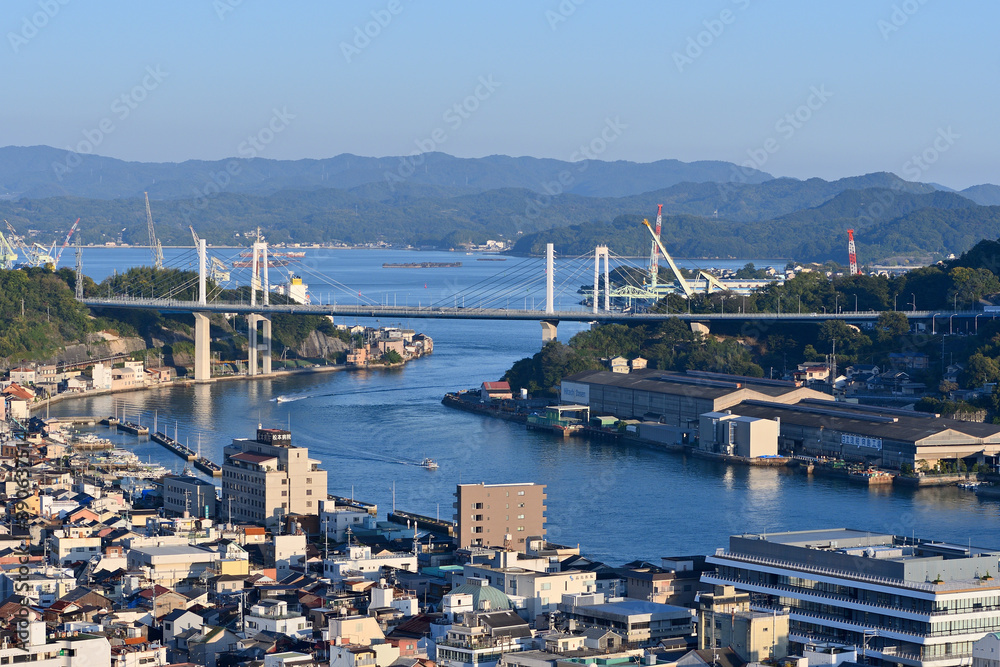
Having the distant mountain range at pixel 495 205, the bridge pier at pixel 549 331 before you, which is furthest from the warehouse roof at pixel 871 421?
the distant mountain range at pixel 495 205

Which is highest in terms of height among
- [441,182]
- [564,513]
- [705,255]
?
[441,182]

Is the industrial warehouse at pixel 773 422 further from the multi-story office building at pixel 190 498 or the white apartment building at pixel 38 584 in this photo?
the white apartment building at pixel 38 584

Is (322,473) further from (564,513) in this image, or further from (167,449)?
(167,449)

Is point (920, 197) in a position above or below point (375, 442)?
above

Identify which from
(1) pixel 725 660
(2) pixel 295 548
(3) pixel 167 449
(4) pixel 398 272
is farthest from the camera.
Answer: (4) pixel 398 272

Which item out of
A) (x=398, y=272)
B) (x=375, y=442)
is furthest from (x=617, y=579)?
(x=398, y=272)

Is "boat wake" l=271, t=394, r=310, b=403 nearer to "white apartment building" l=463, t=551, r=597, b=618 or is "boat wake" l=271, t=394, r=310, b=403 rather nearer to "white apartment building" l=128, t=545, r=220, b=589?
"white apartment building" l=128, t=545, r=220, b=589

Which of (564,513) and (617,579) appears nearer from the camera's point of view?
(617,579)

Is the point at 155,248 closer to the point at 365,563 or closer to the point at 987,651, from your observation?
the point at 365,563
